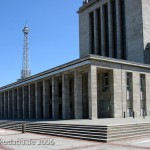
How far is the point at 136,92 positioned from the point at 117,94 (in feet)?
14.2

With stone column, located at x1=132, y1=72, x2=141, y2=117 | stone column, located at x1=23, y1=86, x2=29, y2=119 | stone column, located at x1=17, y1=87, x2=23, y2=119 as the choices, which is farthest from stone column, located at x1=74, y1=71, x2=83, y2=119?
stone column, located at x1=17, y1=87, x2=23, y2=119

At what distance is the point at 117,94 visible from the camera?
40000 millimetres

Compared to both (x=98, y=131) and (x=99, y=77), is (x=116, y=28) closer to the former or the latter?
(x=99, y=77)

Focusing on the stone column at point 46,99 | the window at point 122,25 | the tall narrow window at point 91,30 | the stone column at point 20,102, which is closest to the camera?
the stone column at point 46,99

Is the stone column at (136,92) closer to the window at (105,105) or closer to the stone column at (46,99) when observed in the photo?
the window at (105,105)

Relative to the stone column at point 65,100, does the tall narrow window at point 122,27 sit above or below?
above

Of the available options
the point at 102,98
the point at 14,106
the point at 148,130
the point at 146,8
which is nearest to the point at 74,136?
the point at 148,130

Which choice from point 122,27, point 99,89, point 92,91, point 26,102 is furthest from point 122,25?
point 92,91

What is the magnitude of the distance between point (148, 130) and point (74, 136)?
6.61 m

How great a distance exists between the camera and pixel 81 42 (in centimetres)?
6806

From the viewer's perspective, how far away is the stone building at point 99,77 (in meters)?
39.6

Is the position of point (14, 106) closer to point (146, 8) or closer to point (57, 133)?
point (146, 8)

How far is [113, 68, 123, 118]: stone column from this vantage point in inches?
1558

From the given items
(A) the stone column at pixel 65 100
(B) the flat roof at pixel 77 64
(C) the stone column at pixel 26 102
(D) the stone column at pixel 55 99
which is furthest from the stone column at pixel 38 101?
(A) the stone column at pixel 65 100
